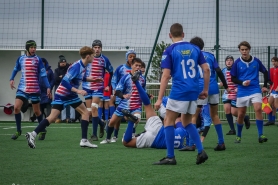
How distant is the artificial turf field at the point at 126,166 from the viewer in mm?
6695

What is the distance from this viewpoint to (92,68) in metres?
13.3

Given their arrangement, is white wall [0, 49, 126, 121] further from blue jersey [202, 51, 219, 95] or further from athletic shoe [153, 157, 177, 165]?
athletic shoe [153, 157, 177, 165]

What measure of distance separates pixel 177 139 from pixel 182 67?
8.72 ft

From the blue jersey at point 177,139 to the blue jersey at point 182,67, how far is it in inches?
92.7

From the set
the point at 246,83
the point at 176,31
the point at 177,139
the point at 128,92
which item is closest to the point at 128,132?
the point at 177,139

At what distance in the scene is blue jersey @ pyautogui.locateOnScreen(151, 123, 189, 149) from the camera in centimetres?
1052

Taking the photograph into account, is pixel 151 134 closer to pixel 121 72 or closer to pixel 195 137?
pixel 195 137

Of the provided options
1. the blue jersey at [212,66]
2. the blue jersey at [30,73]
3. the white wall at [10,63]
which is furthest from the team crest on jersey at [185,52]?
the white wall at [10,63]

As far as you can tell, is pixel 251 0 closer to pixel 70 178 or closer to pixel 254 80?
pixel 254 80

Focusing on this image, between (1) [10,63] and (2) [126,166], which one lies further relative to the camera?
(1) [10,63]

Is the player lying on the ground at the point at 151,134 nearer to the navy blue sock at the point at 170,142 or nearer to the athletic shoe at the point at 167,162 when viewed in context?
the navy blue sock at the point at 170,142

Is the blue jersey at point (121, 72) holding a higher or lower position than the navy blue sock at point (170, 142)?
higher

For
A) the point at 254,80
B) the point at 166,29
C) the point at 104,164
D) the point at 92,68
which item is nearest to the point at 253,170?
the point at 104,164

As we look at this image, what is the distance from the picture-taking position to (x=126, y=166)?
8016 mm
